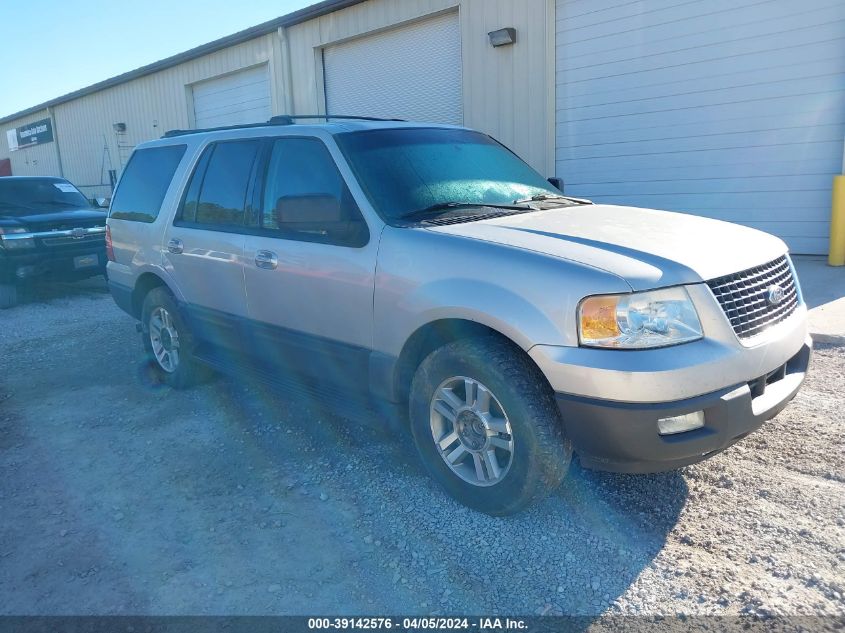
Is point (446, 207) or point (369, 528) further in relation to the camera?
point (446, 207)

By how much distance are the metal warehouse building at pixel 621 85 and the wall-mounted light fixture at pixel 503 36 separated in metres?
0.02

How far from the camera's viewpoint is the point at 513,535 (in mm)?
3098

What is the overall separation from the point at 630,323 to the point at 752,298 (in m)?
0.69

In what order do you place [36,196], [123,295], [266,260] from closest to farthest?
[266,260] < [123,295] < [36,196]

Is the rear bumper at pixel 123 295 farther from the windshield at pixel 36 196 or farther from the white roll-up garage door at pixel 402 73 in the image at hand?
the white roll-up garage door at pixel 402 73

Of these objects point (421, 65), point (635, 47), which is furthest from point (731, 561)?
point (421, 65)

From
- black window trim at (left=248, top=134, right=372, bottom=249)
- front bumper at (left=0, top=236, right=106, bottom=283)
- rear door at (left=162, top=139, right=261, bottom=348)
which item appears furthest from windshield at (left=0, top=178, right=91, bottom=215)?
black window trim at (left=248, top=134, right=372, bottom=249)

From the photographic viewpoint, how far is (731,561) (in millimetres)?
2816

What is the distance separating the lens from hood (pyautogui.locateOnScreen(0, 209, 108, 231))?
30.1 feet

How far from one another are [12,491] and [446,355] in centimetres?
255

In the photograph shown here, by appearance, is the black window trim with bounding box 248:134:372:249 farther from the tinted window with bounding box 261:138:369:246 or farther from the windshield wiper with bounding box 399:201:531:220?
the windshield wiper with bounding box 399:201:531:220

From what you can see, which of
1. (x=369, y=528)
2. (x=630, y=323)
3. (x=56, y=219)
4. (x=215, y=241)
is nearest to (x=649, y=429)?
(x=630, y=323)

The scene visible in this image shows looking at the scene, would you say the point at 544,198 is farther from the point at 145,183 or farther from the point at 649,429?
the point at 145,183

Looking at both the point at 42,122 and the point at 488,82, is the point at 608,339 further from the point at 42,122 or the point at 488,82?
the point at 42,122
